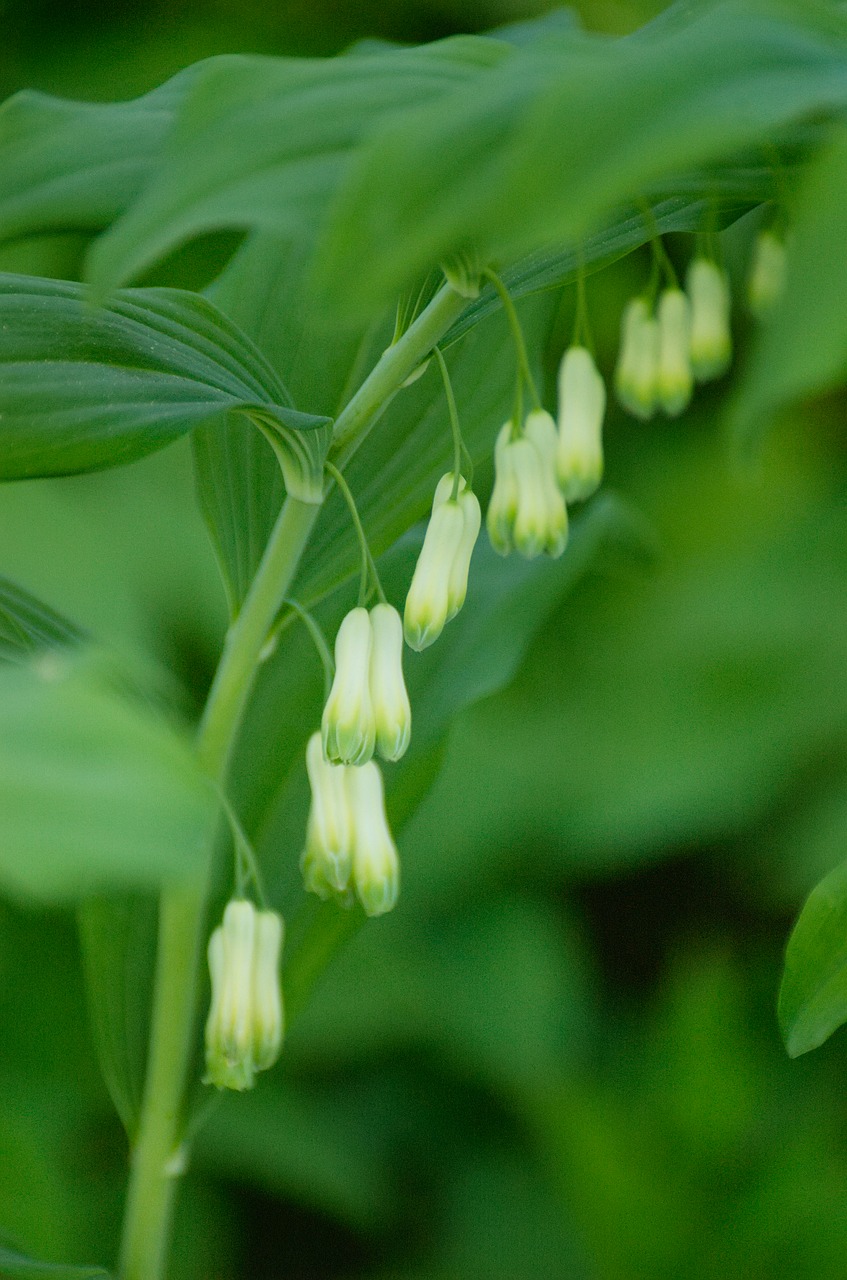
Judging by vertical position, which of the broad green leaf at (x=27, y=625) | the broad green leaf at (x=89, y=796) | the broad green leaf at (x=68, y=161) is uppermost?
the broad green leaf at (x=68, y=161)

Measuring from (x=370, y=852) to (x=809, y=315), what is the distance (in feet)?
1.57

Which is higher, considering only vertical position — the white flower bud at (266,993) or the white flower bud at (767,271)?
the white flower bud at (767,271)

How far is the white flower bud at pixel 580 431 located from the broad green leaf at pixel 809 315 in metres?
0.43

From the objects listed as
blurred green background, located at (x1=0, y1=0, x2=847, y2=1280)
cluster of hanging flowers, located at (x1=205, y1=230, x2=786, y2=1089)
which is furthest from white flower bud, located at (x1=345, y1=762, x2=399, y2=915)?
blurred green background, located at (x1=0, y1=0, x2=847, y2=1280)

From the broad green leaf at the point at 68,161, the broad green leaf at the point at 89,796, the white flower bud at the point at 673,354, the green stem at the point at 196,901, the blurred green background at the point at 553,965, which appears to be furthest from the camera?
the blurred green background at the point at 553,965

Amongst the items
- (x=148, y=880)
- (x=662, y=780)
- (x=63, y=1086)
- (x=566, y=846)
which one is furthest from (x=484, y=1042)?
(x=148, y=880)

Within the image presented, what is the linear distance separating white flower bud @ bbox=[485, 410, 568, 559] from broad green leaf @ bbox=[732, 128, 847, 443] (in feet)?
1.07

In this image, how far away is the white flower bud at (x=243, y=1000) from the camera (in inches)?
31.9

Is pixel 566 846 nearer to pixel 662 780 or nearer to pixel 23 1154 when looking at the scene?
pixel 662 780

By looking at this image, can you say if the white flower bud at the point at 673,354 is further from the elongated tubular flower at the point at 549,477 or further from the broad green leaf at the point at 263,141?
the broad green leaf at the point at 263,141

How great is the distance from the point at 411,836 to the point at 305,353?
3.63ft

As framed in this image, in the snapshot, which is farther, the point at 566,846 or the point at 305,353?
the point at 566,846

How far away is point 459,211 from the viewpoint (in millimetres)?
404

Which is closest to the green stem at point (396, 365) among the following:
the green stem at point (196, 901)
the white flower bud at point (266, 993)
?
the green stem at point (196, 901)
